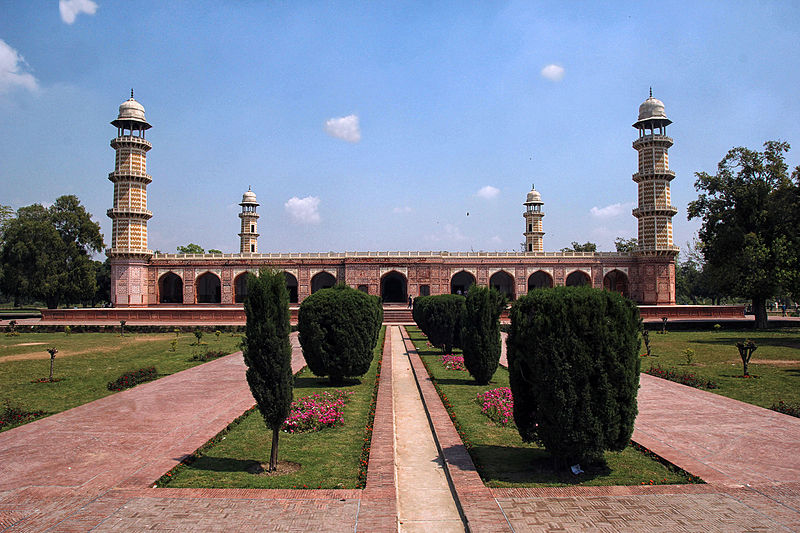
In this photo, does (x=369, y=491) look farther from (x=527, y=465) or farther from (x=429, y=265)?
(x=429, y=265)

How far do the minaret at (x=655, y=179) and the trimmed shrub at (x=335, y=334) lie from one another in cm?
3630

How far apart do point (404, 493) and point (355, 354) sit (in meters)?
5.97

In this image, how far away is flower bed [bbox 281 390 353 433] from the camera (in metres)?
8.58

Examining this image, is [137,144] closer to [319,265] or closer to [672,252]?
[319,265]

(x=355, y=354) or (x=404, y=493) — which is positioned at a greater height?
(x=355, y=354)

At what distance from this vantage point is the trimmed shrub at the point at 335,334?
38.5ft

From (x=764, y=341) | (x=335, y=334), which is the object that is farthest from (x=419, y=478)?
(x=764, y=341)

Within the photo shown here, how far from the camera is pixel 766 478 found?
6.16 m

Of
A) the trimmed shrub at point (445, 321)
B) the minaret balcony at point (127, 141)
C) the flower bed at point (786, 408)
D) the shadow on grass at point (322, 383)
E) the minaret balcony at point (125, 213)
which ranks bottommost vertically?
the shadow on grass at point (322, 383)

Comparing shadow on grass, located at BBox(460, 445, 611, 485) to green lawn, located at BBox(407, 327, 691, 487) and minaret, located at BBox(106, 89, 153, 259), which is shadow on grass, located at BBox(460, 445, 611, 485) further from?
minaret, located at BBox(106, 89, 153, 259)

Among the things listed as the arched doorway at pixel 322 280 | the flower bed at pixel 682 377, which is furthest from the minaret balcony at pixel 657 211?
the flower bed at pixel 682 377

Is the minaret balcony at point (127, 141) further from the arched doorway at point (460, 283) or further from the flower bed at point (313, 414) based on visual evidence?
the flower bed at point (313, 414)

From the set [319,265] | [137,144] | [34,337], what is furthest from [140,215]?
[34,337]

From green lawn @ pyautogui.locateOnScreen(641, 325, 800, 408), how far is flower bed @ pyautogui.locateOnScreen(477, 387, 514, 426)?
507 cm
